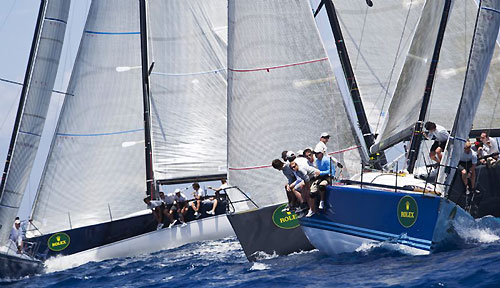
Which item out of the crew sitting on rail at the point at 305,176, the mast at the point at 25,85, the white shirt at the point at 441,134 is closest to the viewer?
the white shirt at the point at 441,134

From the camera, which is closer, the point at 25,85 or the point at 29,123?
the point at 29,123

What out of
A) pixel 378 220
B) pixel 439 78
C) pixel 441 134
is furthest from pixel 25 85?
pixel 441 134

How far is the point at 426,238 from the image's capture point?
1239 centimetres

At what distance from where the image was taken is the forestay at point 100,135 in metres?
22.6

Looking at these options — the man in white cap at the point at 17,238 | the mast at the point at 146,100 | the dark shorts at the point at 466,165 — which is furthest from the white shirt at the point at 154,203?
the dark shorts at the point at 466,165

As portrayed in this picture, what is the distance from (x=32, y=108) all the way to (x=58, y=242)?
14.7 feet

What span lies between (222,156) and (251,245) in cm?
877

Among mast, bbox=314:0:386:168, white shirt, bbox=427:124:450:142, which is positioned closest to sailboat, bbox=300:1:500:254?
white shirt, bbox=427:124:450:142

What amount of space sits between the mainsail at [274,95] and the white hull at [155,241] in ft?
19.6

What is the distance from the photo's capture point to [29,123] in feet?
60.2

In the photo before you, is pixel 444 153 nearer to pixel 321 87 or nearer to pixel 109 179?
pixel 321 87

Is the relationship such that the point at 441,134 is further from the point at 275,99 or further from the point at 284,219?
the point at 275,99

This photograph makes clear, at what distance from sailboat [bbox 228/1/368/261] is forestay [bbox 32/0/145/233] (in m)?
7.01

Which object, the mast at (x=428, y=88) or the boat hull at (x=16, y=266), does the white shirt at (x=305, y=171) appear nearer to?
the mast at (x=428, y=88)
